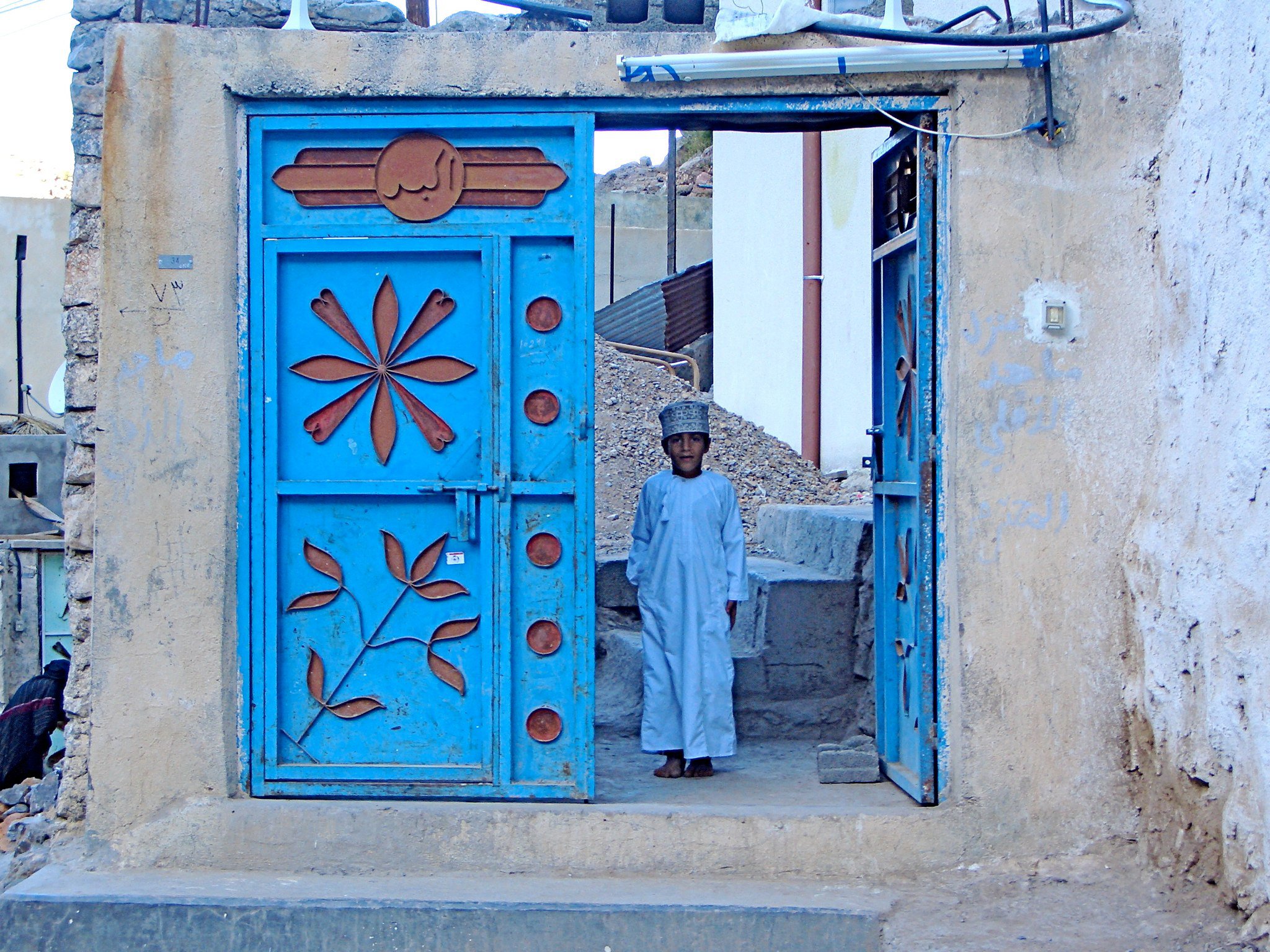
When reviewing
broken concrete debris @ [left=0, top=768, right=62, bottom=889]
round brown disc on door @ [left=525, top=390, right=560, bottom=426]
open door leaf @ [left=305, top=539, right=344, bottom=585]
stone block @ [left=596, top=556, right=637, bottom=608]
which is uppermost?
round brown disc on door @ [left=525, top=390, right=560, bottom=426]

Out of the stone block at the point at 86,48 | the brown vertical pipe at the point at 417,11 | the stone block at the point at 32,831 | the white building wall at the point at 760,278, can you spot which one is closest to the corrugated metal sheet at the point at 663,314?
the white building wall at the point at 760,278

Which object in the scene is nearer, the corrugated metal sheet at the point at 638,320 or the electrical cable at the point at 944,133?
the electrical cable at the point at 944,133

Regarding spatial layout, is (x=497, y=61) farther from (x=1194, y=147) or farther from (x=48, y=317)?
(x=48, y=317)

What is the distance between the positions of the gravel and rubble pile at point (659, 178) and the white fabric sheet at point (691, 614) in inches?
689

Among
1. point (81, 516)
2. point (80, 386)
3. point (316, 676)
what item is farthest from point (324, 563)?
point (80, 386)

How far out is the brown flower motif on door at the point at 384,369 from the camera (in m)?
3.72

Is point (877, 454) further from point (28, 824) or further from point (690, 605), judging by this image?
point (28, 824)

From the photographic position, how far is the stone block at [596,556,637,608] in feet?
18.7

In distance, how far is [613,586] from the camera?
5746 millimetres

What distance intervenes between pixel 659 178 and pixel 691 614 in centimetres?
2015

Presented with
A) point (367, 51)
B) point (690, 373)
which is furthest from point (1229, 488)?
point (690, 373)

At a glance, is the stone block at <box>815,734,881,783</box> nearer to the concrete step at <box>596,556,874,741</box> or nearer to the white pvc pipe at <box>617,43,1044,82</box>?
the concrete step at <box>596,556,874,741</box>

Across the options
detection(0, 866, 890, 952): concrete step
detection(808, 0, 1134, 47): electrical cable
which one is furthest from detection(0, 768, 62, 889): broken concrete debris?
detection(808, 0, 1134, 47): electrical cable

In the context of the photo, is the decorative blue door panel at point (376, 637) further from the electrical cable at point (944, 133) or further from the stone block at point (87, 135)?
the electrical cable at point (944, 133)
